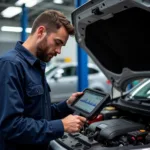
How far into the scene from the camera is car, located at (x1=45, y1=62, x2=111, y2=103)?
8.12 m

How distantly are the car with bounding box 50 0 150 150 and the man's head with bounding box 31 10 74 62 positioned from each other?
1.16 ft

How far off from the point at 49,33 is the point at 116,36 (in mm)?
849

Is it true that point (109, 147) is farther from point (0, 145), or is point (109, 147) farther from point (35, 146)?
point (0, 145)

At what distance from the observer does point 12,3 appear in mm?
11141

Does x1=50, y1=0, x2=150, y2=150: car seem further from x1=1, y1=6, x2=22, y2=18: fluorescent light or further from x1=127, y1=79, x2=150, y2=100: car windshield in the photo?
x1=1, y1=6, x2=22, y2=18: fluorescent light

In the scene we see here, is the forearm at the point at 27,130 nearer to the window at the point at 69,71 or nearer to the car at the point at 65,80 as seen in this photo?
the car at the point at 65,80

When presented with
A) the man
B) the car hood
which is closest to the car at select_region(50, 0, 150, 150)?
the car hood

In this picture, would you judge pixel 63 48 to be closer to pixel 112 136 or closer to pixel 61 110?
pixel 61 110

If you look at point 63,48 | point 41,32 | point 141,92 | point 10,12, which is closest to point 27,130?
point 41,32

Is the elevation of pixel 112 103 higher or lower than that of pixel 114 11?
lower

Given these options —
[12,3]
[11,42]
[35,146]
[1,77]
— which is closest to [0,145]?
[35,146]

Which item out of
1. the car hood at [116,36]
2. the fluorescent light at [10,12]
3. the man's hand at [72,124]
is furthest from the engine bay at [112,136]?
the fluorescent light at [10,12]

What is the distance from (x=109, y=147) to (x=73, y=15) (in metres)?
1.16

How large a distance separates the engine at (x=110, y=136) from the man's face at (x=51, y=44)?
0.68 m
